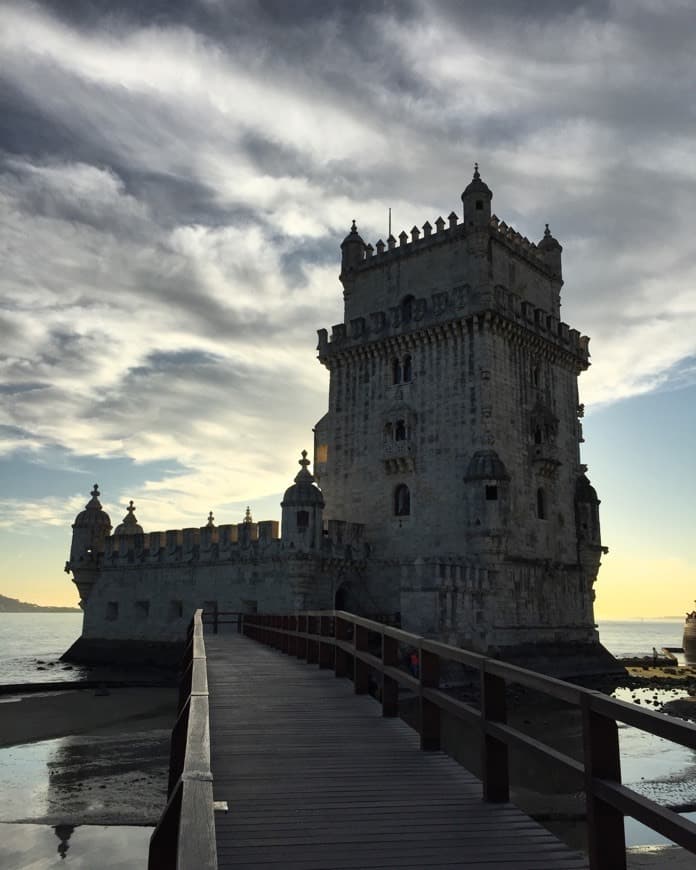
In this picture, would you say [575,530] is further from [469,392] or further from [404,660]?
[404,660]

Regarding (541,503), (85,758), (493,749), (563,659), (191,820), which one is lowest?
(85,758)

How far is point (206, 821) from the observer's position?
293 centimetres

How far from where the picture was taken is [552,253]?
142 feet

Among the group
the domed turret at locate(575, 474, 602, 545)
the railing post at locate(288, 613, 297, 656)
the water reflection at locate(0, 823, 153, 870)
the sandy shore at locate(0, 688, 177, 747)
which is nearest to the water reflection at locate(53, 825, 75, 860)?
the water reflection at locate(0, 823, 153, 870)

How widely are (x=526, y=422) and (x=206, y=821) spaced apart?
35.6 m

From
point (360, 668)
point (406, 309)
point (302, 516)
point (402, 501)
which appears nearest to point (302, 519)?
point (302, 516)

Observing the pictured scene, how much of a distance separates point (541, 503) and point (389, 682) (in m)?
29.1

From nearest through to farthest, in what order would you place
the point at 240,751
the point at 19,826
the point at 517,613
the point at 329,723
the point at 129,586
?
the point at 240,751
the point at 329,723
the point at 19,826
the point at 517,613
the point at 129,586

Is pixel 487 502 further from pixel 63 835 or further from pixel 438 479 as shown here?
pixel 63 835

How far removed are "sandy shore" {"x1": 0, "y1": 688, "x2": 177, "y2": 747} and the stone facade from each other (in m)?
7.24

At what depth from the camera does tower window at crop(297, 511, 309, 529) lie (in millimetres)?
34031

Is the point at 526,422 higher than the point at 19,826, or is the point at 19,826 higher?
the point at 526,422

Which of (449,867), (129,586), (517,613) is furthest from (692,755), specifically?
(129,586)

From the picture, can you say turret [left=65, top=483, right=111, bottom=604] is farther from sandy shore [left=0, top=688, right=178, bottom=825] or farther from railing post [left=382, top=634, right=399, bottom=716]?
railing post [left=382, top=634, right=399, bottom=716]
